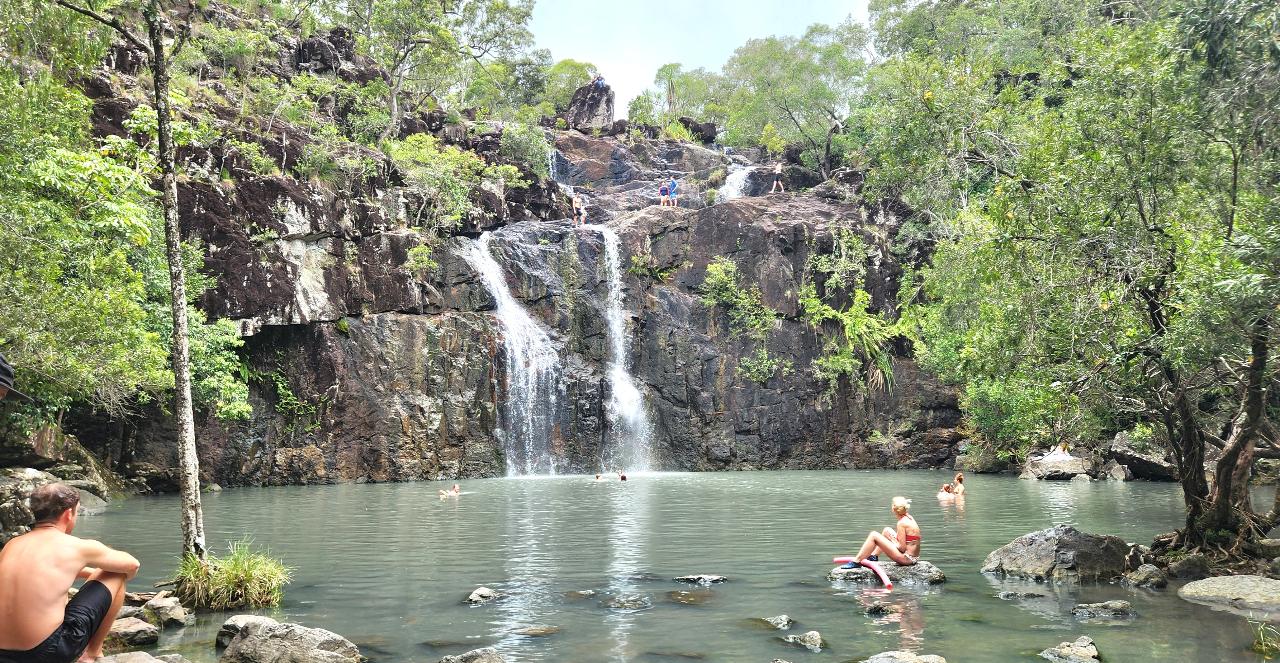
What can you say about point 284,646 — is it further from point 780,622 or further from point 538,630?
point 780,622

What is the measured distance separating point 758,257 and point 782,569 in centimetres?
2892

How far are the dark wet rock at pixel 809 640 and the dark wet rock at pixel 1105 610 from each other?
10.5ft

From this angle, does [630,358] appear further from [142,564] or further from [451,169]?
[142,564]

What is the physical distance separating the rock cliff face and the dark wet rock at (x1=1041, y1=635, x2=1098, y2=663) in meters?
27.3

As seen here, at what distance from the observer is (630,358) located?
37812 millimetres

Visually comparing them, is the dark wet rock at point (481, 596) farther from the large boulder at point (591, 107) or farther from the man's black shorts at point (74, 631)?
the large boulder at point (591, 107)

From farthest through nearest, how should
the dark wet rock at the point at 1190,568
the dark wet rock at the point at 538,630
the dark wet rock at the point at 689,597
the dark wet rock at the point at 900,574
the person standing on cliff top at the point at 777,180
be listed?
the person standing on cliff top at the point at 777,180 → the dark wet rock at the point at 1190,568 → the dark wet rock at the point at 900,574 → the dark wet rock at the point at 689,597 → the dark wet rock at the point at 538,630

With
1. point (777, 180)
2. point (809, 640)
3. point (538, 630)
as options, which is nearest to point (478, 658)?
point (538, 630)

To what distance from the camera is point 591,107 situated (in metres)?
61.6

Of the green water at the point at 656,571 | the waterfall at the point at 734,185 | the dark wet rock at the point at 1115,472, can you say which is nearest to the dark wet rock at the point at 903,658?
the green water at the point at 656,571

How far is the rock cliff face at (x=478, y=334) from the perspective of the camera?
95.0 feet

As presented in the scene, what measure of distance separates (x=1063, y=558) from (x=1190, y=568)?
5.84 feet

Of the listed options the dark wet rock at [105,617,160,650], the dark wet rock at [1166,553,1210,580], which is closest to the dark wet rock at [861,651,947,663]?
the dark wet rock at [1166,553,1210,580]

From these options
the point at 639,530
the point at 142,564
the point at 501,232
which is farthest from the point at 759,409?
the point at 142,564
